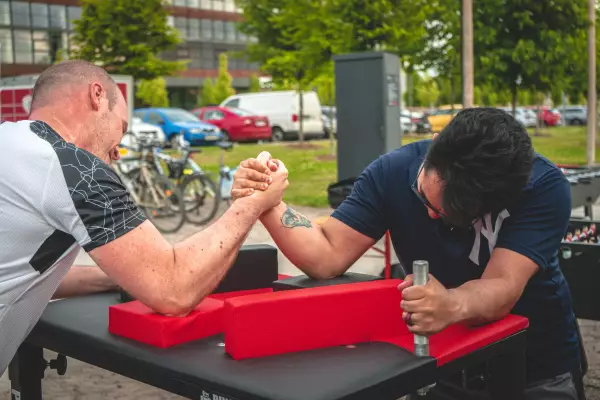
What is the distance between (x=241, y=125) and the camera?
1164 inches

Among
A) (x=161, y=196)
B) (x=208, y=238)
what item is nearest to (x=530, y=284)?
(x=208, y=238)

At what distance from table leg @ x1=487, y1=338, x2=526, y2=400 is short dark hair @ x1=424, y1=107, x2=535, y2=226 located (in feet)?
1.28

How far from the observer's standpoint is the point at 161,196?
35.3 ft

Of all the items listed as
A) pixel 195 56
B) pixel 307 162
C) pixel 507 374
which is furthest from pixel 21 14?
pixel 507 374

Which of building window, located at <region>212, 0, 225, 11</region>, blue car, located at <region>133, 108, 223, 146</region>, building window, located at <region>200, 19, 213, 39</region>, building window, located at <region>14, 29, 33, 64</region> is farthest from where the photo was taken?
building window, located at <region>212, 0, 225, 11</region>

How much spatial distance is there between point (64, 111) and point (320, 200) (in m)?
10.7

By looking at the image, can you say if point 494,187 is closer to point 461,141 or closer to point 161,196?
point 461,141

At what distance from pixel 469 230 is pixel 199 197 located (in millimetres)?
8620

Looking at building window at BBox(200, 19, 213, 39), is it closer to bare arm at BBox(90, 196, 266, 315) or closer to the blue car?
the blue car

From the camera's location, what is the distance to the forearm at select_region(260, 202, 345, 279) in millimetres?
2656

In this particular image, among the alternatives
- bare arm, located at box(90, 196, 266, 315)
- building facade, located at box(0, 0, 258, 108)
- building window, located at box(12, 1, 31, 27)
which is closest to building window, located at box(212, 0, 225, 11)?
building facade, located at box(0, 0, 258, 108)

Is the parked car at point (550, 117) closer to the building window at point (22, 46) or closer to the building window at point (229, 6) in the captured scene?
the building window at point (229, 6)

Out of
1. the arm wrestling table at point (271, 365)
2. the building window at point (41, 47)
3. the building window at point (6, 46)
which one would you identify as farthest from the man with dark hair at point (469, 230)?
the building window at point (41, 47)

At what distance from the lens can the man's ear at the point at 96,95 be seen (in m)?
2.43
